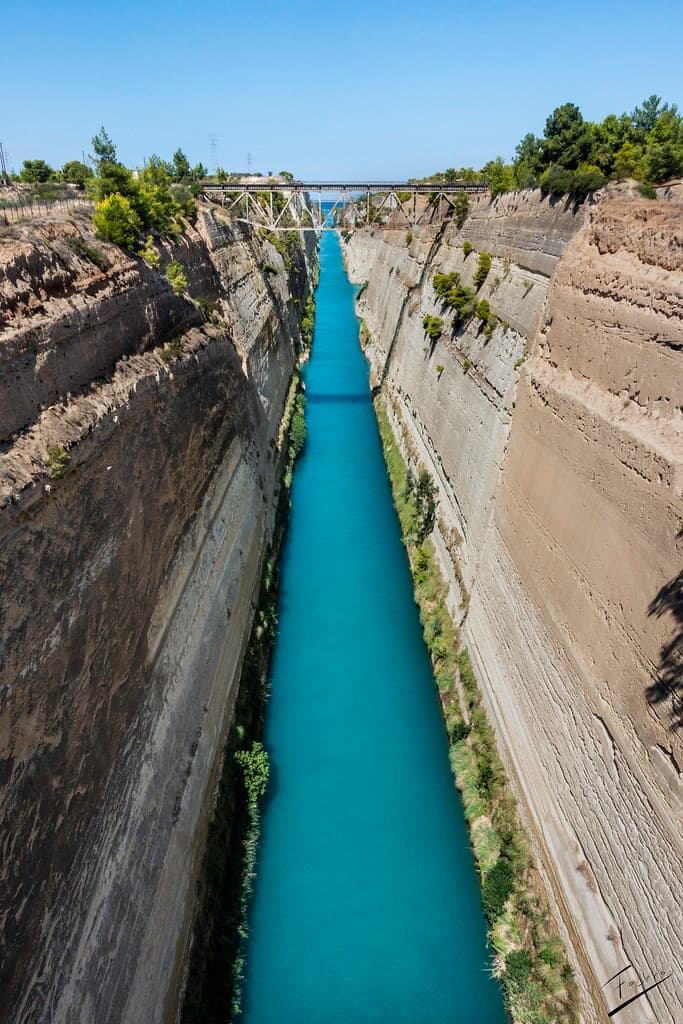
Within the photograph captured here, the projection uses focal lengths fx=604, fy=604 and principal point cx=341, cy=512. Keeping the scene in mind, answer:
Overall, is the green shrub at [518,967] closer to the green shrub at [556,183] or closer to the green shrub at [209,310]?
the green shrub at [556,183]

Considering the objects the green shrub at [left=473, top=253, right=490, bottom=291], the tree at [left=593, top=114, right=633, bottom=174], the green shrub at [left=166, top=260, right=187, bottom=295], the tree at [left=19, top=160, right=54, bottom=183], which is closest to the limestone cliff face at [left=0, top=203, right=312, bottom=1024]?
the green shrub at [left=166, top=260, right=187, bottom=295]

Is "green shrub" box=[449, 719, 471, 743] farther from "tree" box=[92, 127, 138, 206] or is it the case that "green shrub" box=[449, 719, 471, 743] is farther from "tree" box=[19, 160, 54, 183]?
"tree" box=[19, 160, 54, 183]

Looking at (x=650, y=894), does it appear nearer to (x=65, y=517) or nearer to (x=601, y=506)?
(x=601, y=506)

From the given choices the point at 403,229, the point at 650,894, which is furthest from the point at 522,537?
the point at 403,229

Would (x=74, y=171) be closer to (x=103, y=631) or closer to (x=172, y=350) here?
(x=172, y=350)

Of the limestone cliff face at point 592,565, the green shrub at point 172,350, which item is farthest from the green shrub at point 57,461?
the limestone cliff face at point 592,565

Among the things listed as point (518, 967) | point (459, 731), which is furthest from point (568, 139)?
point (518, 967)
